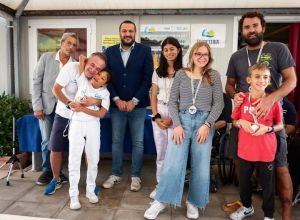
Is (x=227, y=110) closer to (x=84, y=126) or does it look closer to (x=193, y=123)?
(x=193, y=123)

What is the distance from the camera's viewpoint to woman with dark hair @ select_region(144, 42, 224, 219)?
8.61 feet

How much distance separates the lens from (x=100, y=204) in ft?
9.76

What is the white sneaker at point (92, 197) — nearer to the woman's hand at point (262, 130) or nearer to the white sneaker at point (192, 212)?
the white sneaker at point (192, 212)

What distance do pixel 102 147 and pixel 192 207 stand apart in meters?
1.46

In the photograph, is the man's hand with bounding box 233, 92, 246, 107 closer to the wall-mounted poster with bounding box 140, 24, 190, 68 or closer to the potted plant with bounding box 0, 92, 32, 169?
the wall-mounted poster with bounding box 140, 24, 190, 68

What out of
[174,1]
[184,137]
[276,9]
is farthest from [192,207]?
[276,9]

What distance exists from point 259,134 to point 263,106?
23cm

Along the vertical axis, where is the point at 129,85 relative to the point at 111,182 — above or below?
above

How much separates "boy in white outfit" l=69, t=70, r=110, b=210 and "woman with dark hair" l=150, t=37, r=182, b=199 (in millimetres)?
504

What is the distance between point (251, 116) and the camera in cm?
248

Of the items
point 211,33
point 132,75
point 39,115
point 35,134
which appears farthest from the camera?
point 211,33

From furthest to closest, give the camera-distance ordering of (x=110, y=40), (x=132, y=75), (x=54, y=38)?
(x=54, y=38), (x=110, y=40), (x=132, y=75)

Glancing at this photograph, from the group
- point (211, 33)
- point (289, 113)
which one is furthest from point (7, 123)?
point (289, 113)

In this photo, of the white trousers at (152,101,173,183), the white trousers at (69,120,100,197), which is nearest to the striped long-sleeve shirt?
the white trousers at (152,101,173,183)
